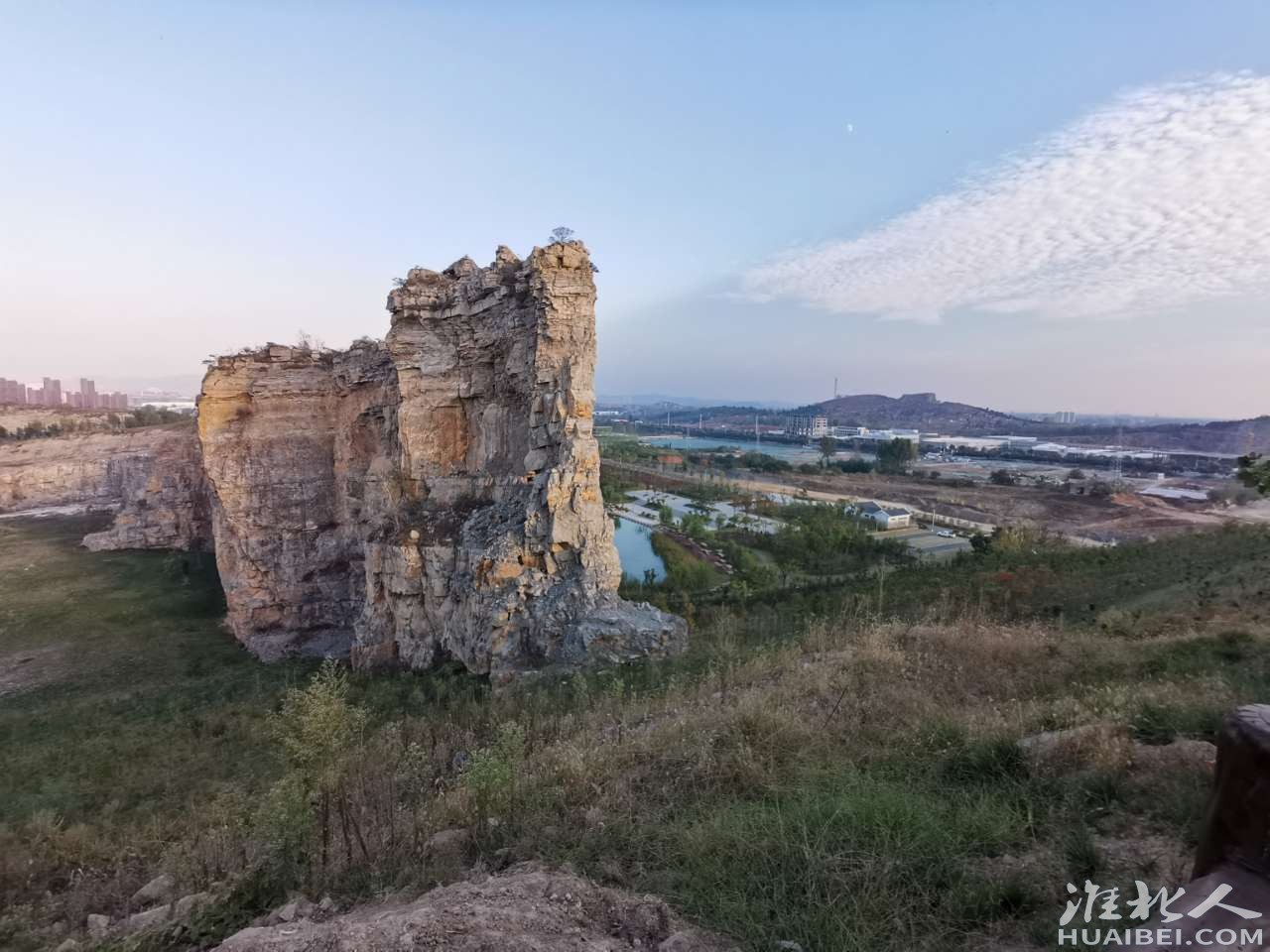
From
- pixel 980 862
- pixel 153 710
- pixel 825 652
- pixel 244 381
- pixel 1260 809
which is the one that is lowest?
pixel 153 710

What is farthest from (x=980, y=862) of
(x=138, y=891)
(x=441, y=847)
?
(x=138, y=891)

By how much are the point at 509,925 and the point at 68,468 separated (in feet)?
180

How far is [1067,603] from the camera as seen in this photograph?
13.4 metres

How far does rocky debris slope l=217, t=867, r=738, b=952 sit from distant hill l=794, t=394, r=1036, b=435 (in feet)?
436

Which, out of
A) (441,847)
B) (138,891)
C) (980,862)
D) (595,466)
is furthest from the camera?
(595,466)

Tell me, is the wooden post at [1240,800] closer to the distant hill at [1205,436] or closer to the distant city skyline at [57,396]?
the distant hill at [1205,436]

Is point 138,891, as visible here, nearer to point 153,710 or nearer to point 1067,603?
point 153,710

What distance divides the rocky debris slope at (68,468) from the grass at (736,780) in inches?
1366

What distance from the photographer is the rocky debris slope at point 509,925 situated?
296 centimetres

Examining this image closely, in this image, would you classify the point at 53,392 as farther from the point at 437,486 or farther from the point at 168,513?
the point at 437,486

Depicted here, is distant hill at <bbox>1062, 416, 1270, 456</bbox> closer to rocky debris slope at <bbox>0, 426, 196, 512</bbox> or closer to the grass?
the grass

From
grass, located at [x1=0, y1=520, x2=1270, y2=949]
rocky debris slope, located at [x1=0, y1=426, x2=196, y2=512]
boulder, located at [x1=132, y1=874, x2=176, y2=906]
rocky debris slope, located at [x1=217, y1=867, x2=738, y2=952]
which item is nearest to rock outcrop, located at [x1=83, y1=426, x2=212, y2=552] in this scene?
rocky debris slope, located at [x1=0, y1=426, x2=196, y2=512]

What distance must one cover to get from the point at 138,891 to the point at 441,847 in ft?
11.3

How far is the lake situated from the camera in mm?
27703
